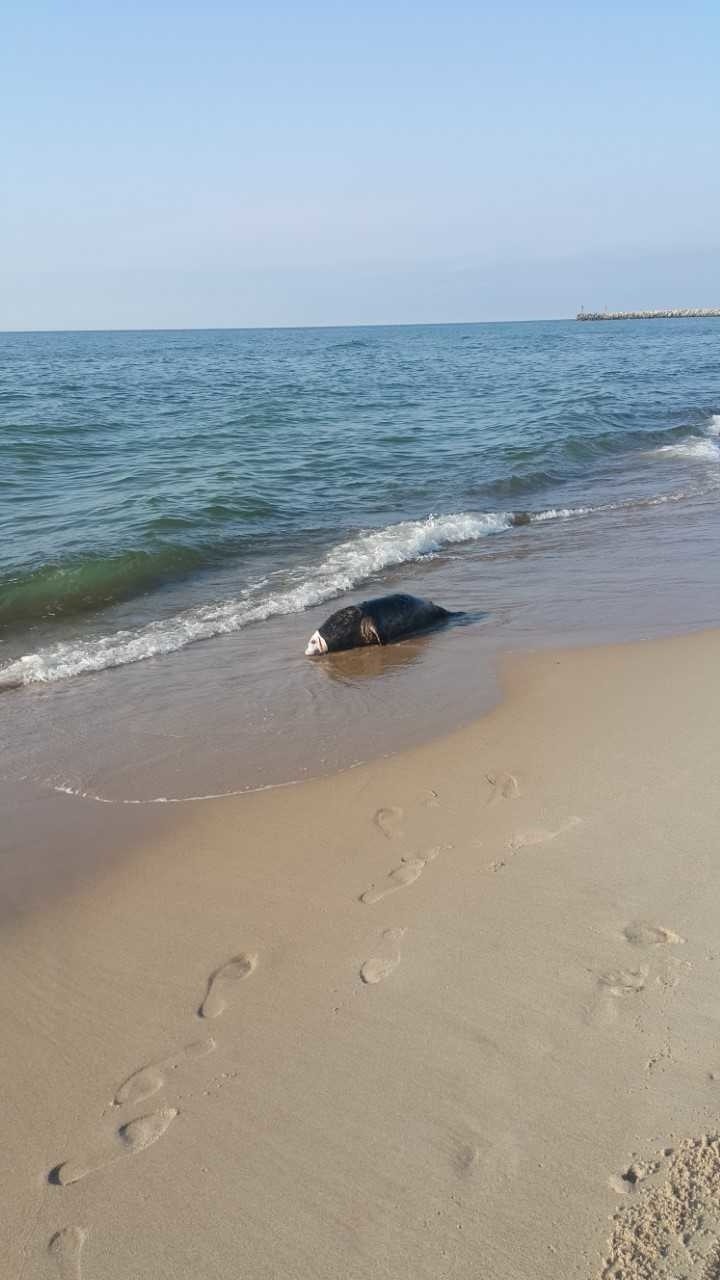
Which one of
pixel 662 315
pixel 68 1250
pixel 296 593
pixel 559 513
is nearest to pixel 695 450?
pixel 559 513

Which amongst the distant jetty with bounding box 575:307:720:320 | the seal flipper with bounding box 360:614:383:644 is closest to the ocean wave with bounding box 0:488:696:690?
the seal flipper with bounding box 360:614:383:644

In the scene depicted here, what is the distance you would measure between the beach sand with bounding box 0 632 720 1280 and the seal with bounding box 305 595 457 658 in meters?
2.83

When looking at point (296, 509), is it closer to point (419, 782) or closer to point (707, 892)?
point (419, 782)

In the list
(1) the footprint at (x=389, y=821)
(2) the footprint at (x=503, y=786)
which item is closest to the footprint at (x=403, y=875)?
(1) the footprint at (x=389, y=821)

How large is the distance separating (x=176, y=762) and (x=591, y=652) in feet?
10.8

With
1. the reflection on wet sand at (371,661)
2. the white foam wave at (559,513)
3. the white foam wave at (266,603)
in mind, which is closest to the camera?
the reflection on wet sand at (371,661)

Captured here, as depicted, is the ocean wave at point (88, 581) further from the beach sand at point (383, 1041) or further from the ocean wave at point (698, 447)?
the ocean wave at point (698, 447)

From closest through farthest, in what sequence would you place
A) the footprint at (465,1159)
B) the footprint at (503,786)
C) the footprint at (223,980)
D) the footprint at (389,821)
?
the footprint at (465,1159)
the footprint at (223,980)
the footprint at (389,821)
the footprint at (503,786)

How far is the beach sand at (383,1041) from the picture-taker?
91.5 inches

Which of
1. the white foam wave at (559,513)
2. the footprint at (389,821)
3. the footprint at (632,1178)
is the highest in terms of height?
the white foam wave at (559,513)

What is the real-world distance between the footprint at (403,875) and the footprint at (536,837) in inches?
12.0

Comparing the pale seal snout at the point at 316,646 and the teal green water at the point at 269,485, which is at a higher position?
the teal green water at the point at 269,485

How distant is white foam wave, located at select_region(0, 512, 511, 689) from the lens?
24.2 ft

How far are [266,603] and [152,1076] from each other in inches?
249
